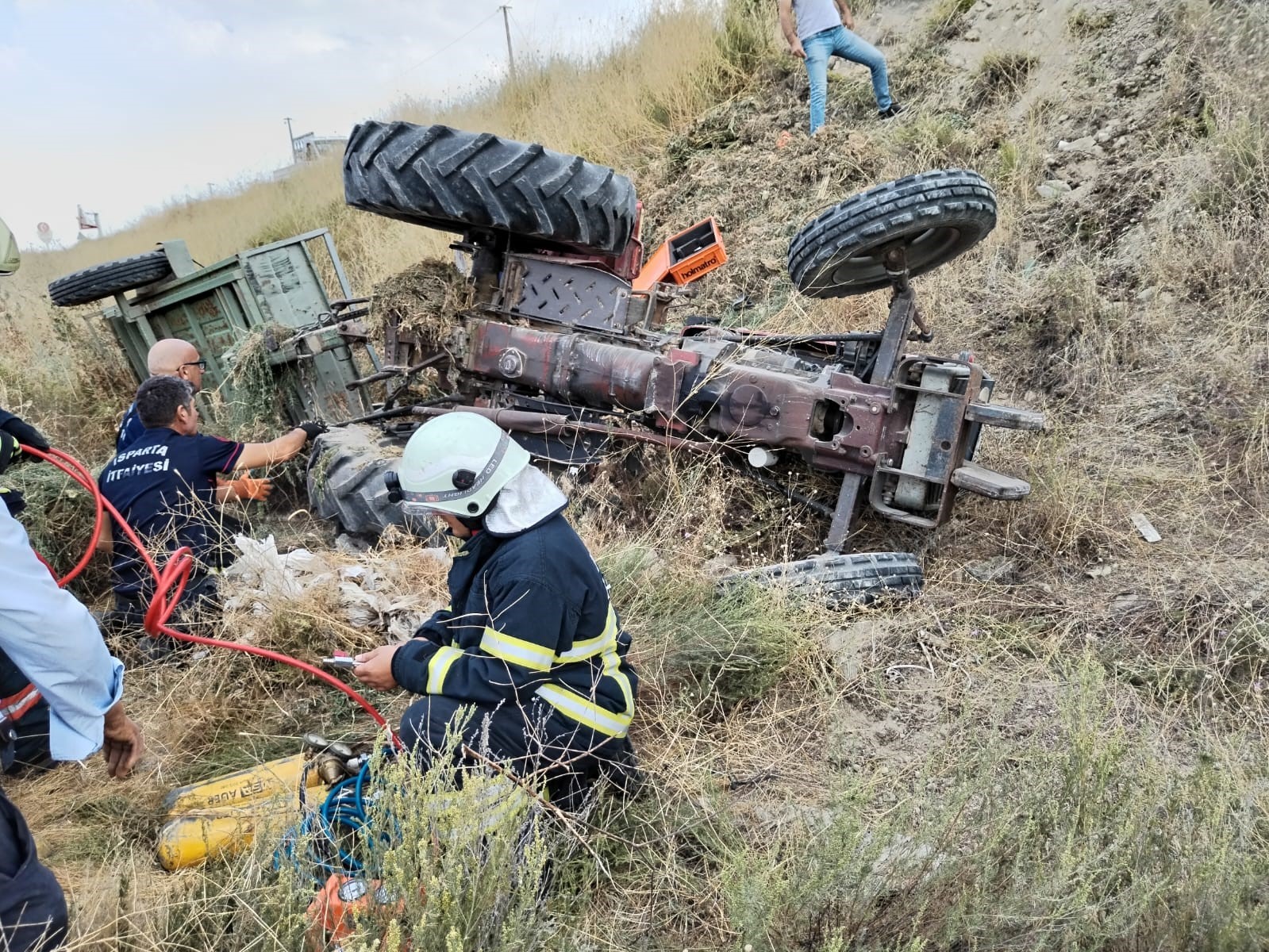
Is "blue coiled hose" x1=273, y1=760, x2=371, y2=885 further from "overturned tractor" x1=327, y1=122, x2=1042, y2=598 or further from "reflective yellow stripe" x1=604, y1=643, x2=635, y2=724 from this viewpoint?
"overturned tractor" x1=327, y1=122, x2=1042, y2=598

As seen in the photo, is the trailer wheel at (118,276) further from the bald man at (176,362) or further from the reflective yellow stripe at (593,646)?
the reflective yellow stripe at (593,646)

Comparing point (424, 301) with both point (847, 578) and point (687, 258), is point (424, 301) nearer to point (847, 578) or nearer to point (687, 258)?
point (687, 258)

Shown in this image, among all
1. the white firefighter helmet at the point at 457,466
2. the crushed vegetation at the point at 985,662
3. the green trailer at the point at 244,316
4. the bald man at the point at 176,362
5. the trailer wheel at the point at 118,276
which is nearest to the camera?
the crushed vegetation at the point at 985,662

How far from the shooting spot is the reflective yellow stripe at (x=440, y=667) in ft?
7.30

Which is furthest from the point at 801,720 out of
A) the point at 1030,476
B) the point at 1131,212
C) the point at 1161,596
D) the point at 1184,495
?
the point at 1131,212

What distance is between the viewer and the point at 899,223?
3.19 metres

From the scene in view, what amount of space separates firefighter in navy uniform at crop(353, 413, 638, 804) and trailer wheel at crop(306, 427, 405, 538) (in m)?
1.99

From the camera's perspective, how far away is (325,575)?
366 centimetres

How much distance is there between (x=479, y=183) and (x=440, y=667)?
2596 millimetres

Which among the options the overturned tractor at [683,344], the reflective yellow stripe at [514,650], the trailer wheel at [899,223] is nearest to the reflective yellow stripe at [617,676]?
the reflective yellow stripe at [514,650]

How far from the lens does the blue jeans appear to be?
7.08m

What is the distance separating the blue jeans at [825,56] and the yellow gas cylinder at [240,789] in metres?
6.61

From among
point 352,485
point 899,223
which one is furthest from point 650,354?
point 352,485

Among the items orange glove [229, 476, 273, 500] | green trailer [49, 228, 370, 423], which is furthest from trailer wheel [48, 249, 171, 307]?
orange glove [229, 476, 273, 500]
